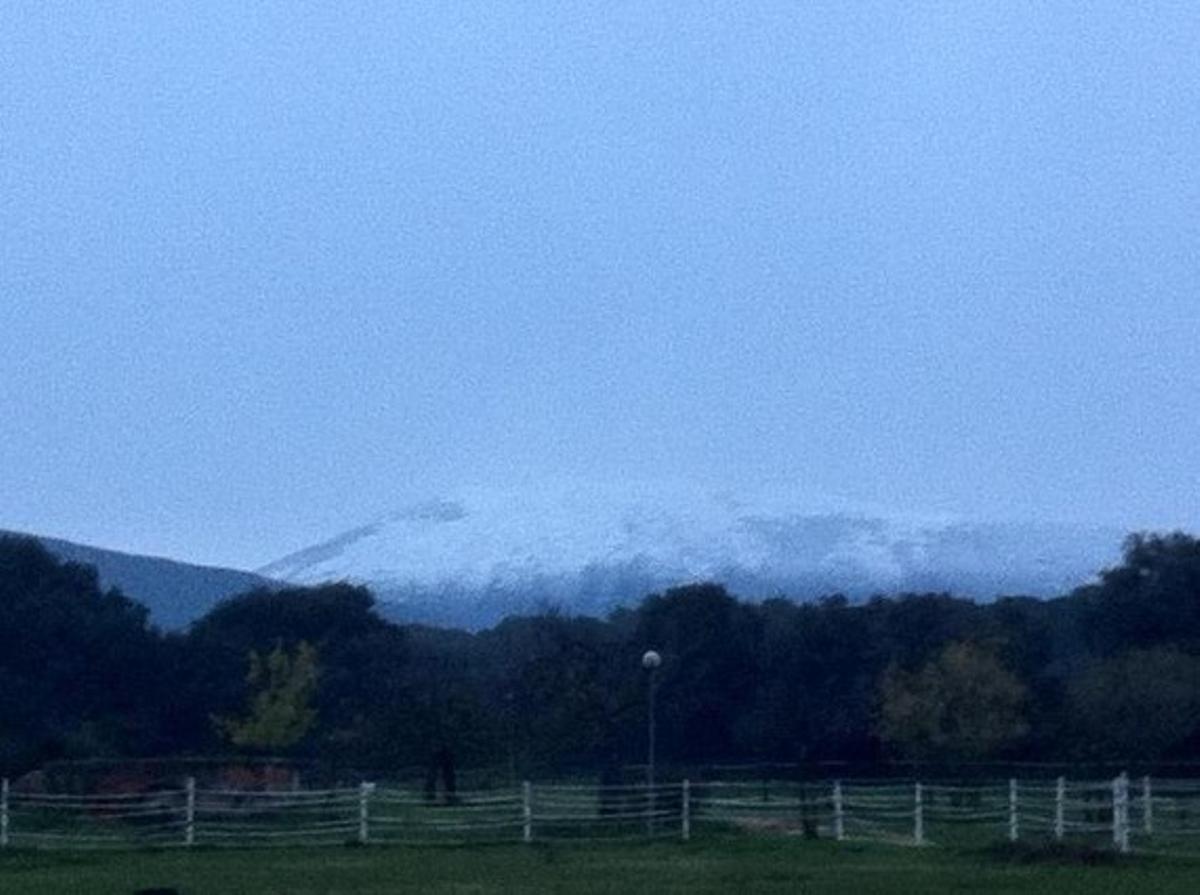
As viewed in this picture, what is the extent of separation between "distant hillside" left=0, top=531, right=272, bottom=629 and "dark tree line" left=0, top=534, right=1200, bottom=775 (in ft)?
160

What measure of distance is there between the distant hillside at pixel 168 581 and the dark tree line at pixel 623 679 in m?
48.8

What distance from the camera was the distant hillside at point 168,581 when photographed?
4683 inches

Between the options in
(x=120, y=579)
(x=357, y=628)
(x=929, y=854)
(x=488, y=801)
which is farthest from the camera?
(x=120, y=579)

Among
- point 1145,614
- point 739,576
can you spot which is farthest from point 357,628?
point 739,576

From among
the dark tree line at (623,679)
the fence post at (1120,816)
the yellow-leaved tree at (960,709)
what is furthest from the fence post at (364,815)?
the yellow-leaved tree at (960,709)

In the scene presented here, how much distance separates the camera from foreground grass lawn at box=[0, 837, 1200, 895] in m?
26.2

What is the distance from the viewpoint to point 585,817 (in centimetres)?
3819

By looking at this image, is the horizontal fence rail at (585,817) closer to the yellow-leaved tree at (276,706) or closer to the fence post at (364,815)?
the fence post at (364,815)

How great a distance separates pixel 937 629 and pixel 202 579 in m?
69.2

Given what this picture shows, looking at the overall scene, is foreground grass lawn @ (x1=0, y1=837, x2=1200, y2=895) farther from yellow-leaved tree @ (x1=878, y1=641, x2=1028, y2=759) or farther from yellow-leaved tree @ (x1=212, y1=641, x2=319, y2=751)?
yellow-leaved tree @ (x1=212, y1=641, x2=319, y2=751)

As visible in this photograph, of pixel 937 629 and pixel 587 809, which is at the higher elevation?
pixel 937 629

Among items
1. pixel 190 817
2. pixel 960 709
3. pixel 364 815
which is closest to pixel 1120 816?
pixel 364 815

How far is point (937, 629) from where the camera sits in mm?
61031

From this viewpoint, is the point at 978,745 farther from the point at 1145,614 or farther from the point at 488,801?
the point at 488,801
